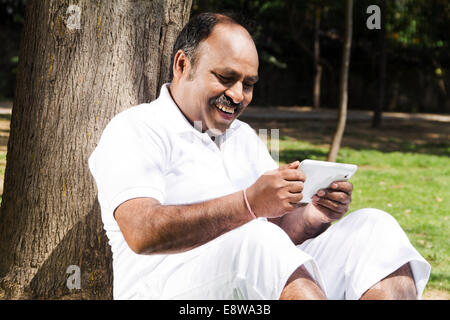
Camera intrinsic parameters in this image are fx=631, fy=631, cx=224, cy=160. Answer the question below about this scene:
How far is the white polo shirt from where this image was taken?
2.19 meters

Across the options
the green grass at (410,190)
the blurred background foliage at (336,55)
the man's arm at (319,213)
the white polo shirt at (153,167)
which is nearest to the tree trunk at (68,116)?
the white polo shirt at (153,167)

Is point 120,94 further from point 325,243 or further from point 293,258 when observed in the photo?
point 293,258

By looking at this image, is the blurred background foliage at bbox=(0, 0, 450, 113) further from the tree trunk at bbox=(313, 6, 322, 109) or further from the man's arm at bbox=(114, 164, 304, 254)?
the man's arm at bbox=(114, 164, 304, 254)

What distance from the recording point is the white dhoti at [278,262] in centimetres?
206

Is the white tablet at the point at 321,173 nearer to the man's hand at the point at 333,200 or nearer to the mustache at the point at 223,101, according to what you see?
the man's hand at the point at 333,200

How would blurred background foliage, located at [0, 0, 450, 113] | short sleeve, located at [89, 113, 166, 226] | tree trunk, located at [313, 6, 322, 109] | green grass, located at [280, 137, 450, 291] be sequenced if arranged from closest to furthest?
1. short sleeve, located at [89, 113, 166, 226]
2. green grass, located at [280, 137, 450, 291]
3. blurred background foliage, located at [0, 0, 450, 113]
4. tree trunk, located at [313, 6, 322, 109]

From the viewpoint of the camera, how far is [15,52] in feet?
75.6

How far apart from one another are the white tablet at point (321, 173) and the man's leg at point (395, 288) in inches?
16.1

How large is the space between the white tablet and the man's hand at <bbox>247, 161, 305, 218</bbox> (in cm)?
12

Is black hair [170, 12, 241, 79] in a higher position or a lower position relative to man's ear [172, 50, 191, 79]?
higher

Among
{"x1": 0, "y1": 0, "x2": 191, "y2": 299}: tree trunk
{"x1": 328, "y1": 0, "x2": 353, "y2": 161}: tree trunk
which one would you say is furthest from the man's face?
{"x1": 328, "y1": 0, "x2": 353, "y2": 161}: tree trunk

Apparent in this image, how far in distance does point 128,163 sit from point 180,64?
598mm
